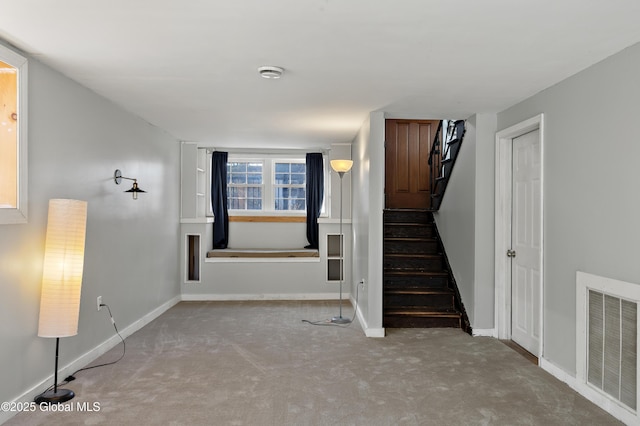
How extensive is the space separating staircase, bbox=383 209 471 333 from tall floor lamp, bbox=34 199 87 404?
326 centimetres

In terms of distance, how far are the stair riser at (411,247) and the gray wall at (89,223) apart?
3.08 meters

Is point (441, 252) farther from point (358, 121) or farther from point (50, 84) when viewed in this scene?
point (50, 84)

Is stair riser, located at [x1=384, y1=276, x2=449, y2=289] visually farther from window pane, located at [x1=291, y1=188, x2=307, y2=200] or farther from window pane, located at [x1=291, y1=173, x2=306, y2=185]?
window pane, located at [x1=291, y1=173, x2=306, y2=185]

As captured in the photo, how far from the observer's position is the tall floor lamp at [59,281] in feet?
9.98

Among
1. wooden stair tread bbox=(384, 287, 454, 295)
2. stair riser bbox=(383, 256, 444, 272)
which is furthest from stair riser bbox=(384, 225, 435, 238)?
wooden stair tread bbox=(384, 287, 454, 295)

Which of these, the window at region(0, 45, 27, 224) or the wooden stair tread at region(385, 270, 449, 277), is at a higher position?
the window at region(0, 45, 27, 224)

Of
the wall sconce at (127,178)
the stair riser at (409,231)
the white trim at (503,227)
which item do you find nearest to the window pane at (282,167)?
the stair riser at (409,231)

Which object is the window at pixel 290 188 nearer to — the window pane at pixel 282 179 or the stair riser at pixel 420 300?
the window pane at pixel 282 179

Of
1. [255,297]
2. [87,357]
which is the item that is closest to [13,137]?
[87,357]

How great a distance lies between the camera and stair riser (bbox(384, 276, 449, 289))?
543 cm

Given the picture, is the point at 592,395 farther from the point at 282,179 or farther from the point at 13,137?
the point at 282,179

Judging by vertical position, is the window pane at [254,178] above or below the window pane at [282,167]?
below

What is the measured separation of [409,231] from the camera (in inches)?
243

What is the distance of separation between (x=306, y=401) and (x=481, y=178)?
300 cm
